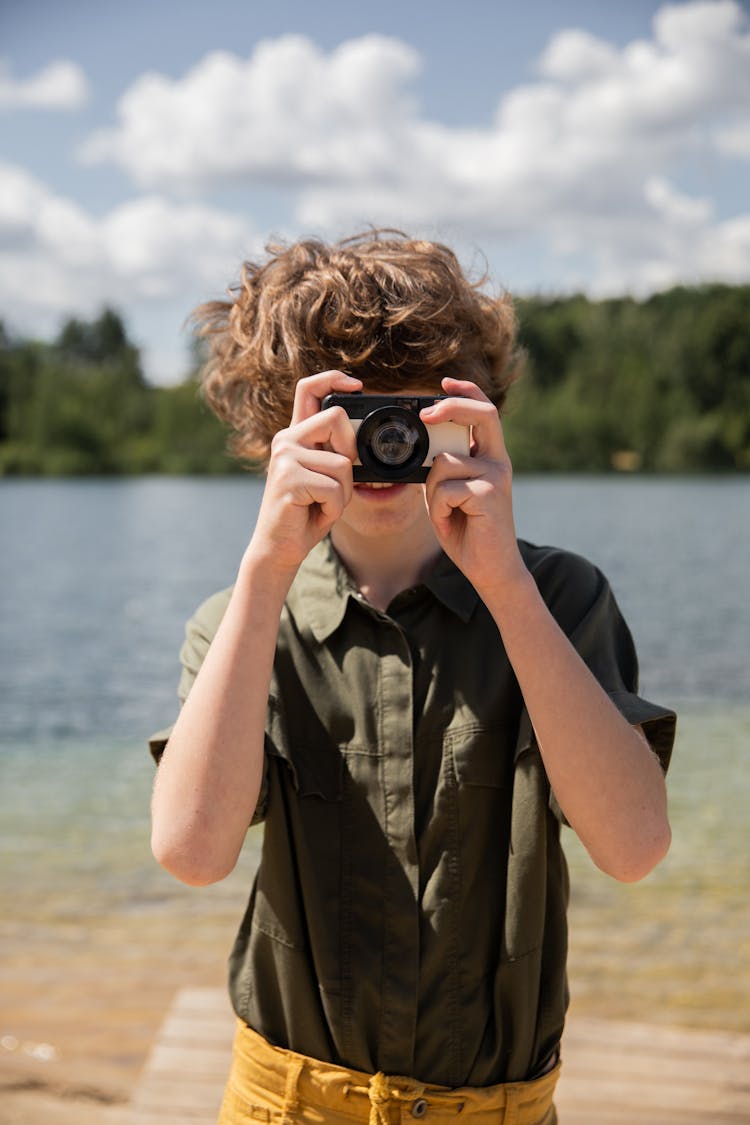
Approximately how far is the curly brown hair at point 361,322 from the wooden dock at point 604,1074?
1924 millimetres

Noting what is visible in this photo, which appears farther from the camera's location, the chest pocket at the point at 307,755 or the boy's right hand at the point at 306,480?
the chest pocket at the point at 307,755

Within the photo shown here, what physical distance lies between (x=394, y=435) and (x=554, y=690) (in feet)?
1.26

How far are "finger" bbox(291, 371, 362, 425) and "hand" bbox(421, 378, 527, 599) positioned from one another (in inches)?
4.4

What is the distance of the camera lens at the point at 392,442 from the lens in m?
1.47

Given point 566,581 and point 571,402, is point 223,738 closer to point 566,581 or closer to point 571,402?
point 566,581

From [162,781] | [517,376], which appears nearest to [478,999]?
[162,781]

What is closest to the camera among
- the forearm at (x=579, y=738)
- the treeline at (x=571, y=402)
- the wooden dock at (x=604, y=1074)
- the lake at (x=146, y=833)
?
the forearm at (x=579, y=738)

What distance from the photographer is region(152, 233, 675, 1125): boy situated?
1.46 m

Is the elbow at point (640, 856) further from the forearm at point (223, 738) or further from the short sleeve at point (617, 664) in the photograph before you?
the forearm at point (223, 738)

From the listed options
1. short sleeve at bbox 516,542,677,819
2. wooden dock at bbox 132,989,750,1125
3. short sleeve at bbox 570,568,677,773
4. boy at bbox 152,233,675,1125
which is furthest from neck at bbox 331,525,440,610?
wooden dock at bbox 132,989,750,1125

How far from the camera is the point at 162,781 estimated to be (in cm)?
151

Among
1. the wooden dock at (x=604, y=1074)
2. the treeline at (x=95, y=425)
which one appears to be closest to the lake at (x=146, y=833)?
the wooden dock at (x=604, y=1074)

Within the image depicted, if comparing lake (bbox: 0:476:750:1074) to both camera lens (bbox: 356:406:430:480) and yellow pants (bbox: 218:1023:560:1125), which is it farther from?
camera lens (bbox: 356:406:430:480)

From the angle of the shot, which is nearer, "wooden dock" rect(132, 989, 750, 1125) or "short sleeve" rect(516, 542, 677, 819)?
"short sleeve" rect(516, 542, 677, 819)
